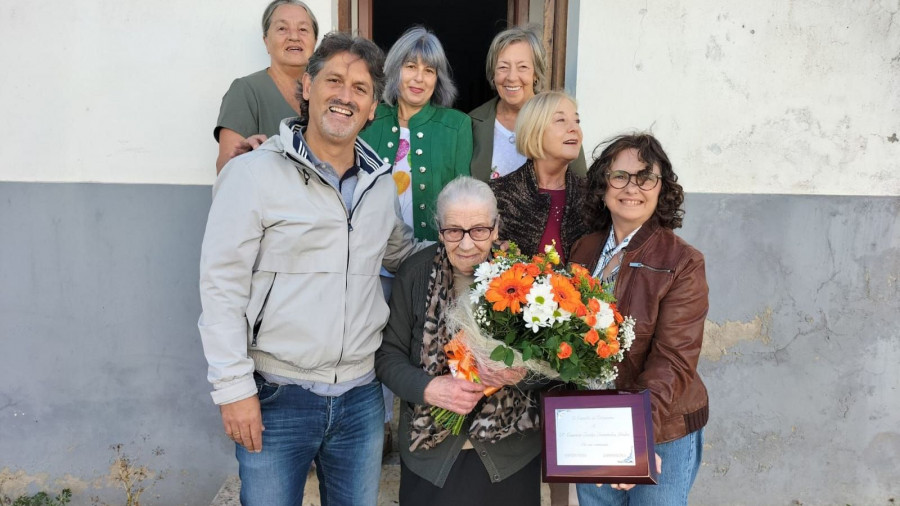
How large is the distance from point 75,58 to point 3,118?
1.86 ft

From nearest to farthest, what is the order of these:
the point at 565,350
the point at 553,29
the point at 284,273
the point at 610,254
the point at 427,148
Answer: the point at 565,350 < the point at 284,273 < the point at 610,254 < the point at 427,148 < the point at 553,29

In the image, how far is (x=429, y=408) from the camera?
Result: 216cm

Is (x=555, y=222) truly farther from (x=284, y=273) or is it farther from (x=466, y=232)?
(x=284, y=273)

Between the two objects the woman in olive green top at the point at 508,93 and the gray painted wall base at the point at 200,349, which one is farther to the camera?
the gray painted wall base at the point at 200,349

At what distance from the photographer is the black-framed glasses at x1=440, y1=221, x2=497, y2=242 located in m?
2.15

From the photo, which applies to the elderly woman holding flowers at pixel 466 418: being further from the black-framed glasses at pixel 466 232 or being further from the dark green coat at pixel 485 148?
the dark green coat at pixel 485 148

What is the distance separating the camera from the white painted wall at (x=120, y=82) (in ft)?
11.2

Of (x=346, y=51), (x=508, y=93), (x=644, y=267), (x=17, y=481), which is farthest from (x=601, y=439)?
(x=17, y=481)

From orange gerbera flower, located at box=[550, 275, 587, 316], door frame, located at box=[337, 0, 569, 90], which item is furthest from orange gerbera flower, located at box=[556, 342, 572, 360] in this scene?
door frame, located at box=[337, 0, 569, 90]

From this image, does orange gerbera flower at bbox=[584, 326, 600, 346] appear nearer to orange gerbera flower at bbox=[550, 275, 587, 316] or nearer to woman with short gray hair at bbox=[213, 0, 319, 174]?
orange gerbera flower at bbox=[550, 275, 587, 316]

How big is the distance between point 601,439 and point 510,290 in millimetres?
560

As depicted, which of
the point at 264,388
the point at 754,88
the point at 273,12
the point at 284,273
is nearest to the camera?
the point at 284,273

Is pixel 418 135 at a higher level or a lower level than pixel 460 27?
lower

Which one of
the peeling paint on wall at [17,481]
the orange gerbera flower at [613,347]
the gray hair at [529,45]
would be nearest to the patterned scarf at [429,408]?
the orange gerbera flower at [613,347]
